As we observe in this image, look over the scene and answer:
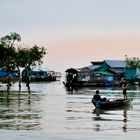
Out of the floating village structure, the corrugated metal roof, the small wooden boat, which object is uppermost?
the corrugated metal roof

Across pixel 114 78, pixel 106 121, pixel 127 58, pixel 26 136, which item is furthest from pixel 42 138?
pixel 127 58

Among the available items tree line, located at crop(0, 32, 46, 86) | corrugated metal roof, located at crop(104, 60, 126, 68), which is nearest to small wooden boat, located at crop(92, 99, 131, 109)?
tree line, located at crop(0, 32, 46, 86)

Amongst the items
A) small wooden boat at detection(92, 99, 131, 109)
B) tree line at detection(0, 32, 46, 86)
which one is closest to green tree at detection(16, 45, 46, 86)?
tree line at detection(0, 32, 46, 86)

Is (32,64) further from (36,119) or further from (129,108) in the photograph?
(36,119)

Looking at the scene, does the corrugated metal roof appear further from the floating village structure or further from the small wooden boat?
the small wooden boat

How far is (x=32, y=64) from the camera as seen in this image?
123m

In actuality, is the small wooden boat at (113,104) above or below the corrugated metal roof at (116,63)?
below

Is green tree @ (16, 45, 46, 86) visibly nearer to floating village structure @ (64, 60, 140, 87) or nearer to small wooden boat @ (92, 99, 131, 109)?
floating village structure @ (64, 60, 140, 87)

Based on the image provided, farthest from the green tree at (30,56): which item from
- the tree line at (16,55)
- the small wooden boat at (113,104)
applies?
the small wooden boat at (113,104)

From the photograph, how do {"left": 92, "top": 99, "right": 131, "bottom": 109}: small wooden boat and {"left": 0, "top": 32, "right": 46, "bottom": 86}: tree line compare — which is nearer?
{"left": 92, "top": 99, "right": 131, "bottom": 109}: small wooden boat

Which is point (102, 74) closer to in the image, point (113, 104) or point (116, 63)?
point (116, 63)

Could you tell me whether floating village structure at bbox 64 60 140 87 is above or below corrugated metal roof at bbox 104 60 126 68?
below

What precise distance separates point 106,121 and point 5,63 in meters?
64.5

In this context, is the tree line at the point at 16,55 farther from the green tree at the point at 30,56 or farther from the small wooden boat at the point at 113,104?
the small wooden boat at the point at 113,104
